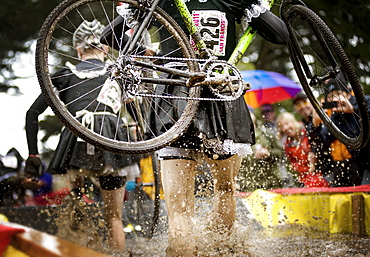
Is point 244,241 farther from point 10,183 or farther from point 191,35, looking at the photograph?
point 10,183

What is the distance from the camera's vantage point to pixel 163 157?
326 centimetres

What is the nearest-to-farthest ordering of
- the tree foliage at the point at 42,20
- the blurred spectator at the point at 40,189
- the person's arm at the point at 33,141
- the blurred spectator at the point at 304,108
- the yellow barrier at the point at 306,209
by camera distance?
1. the person's arm at the point at 33,141
2. the yellow barrier at the point at 306,209
3. the blurred spectator at the point at 304,108
4. the blurred spectator at the point at 40,189
5. the tree foliage at the point at 42,20

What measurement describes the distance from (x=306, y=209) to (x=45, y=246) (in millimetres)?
3982

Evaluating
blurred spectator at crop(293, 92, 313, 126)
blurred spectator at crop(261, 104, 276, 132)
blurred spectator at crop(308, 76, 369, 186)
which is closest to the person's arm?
blurred spectator at crop(308, 76, 369, 186)

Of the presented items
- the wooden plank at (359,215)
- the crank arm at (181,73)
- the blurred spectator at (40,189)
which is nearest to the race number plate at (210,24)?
the crank arm at (181,73)

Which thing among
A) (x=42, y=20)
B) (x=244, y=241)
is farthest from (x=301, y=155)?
(x=42, y=20)

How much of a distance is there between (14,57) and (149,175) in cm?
440

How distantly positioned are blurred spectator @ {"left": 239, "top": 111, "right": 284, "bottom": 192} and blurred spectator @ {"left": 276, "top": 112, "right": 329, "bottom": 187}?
0.45m

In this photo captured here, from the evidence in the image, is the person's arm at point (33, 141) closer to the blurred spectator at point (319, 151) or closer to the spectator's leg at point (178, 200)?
the spectator's leg at point (178, 200)

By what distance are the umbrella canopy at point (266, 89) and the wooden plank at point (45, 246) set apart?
631 cm

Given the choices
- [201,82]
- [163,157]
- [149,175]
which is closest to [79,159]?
[163,157]

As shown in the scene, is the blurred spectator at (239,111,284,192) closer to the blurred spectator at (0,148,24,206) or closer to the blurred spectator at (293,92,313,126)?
the blurred spectator at (293,92,313,126)

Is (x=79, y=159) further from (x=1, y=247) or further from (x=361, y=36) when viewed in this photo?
(x=361, y=36)

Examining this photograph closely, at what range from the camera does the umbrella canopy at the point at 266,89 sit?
7.91m
